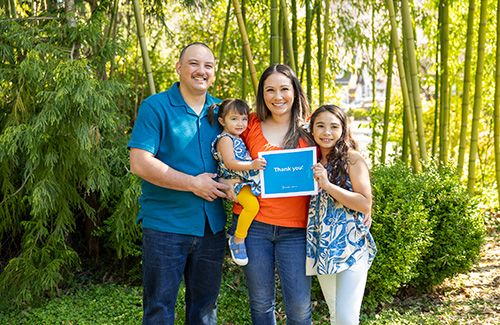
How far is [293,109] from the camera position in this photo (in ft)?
6.39

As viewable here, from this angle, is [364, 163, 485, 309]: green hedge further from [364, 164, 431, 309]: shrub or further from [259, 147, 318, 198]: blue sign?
[259, 147, 318, 198]: blue sign

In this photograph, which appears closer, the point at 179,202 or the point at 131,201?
the point at 179,202

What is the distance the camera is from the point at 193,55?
186 cm

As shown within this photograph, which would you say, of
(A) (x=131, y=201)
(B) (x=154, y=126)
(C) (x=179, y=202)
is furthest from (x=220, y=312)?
(B) (x=154, y=126)

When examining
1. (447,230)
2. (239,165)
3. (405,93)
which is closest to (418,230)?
(447,230)

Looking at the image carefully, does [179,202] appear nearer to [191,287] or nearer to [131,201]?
[191,287]

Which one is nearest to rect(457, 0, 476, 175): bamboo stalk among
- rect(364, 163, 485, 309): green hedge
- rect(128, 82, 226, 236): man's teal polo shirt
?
rect(364, 163, 485, 309): green hedge

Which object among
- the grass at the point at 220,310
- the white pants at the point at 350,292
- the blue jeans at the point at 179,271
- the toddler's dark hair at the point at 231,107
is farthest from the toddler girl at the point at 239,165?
the grass at the point at 220,310

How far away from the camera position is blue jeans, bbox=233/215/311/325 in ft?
6.09

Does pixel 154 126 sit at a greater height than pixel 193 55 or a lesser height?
lesser

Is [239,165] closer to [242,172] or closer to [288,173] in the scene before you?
[242,172]

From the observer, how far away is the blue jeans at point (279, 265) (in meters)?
1.86

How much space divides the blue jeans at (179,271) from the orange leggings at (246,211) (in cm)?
18

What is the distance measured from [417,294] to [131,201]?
6.64ft
